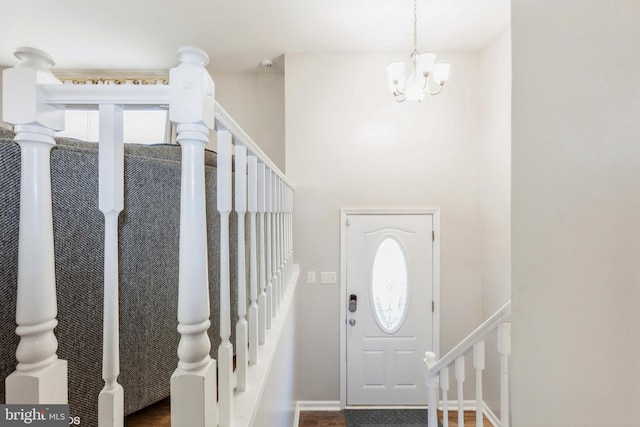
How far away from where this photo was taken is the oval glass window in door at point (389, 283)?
309 centimetres

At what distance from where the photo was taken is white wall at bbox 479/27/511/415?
2.59m

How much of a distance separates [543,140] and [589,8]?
21 centimetres

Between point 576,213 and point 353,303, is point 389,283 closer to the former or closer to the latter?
point 353,303

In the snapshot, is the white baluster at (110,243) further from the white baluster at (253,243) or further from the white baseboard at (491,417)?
the white baseboard at (491,417)

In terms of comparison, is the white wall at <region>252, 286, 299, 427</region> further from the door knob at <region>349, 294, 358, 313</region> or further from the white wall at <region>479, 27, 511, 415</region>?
→ the white wall at <region>479, 27, 511, 415</region>

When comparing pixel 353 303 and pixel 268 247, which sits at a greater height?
pixel 268 247

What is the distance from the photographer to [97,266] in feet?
2.43

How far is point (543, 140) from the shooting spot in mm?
564

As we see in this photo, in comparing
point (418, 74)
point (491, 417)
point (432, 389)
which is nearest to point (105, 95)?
point (418, 74)

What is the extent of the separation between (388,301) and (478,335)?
1.57 m

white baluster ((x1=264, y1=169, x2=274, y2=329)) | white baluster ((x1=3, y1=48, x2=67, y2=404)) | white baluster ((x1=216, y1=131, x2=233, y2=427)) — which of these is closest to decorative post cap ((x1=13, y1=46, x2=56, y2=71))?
white baluster ((x1=3, y1=48, x2=67, y2=404))

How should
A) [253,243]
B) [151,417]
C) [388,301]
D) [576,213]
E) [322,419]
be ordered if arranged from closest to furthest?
[576,213] < [151,417] < [253,243] < [322,419] < [388,301]

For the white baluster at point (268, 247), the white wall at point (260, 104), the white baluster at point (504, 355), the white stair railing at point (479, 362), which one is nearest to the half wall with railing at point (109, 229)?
the white baluster at point (268, 247)

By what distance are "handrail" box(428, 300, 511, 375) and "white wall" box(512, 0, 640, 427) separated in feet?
2.55
